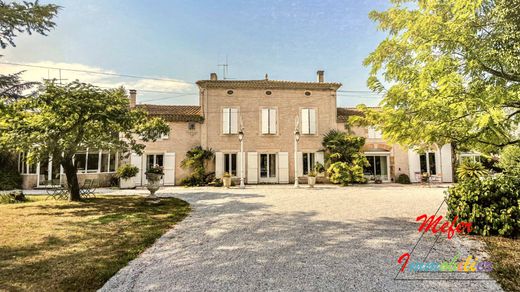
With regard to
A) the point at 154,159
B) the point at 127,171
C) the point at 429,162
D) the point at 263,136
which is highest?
the point at 263,136

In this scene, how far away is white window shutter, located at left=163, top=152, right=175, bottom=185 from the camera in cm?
1623

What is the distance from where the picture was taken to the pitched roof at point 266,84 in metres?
17.0

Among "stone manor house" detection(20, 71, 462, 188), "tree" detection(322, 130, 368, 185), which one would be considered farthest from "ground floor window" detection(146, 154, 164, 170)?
"tree" detection(322, 130, 368, 185)

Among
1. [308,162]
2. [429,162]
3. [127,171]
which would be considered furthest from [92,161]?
[429,162]

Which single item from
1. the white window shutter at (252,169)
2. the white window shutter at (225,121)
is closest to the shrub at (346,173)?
the white window shutter at (252,169)

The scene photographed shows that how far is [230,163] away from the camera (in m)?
16.7

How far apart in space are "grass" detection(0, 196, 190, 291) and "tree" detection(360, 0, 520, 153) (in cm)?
527

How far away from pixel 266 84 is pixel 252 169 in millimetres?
5788

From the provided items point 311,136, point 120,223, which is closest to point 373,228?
point 120,223

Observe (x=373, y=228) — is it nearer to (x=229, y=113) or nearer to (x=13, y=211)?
(x=13, y=211)

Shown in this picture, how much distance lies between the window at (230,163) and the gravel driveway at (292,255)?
943cm

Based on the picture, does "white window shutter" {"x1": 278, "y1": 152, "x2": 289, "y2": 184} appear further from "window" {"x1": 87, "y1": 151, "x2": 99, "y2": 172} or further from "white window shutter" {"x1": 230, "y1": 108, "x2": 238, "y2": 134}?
"window" {"x1": 87, "y1": 151, "x2": 99, "y2": 172}

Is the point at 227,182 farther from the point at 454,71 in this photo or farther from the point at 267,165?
the point at 454,71

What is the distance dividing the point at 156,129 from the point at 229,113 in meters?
6.57
